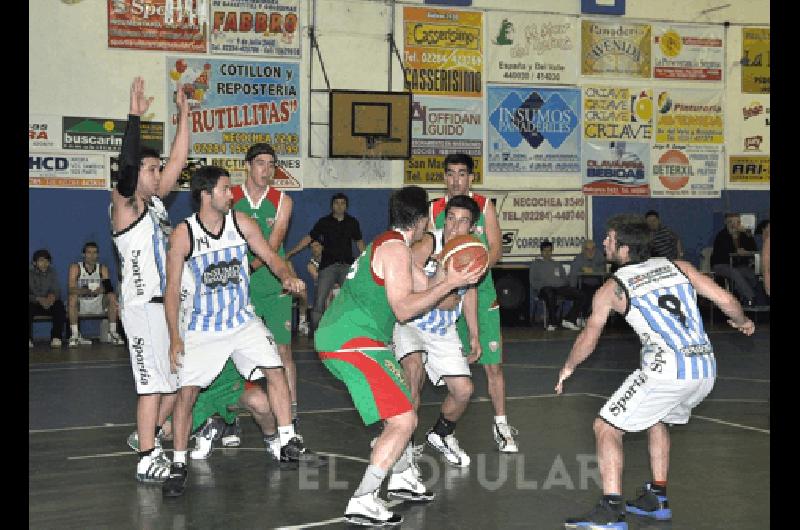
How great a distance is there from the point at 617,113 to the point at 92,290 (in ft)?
39.5

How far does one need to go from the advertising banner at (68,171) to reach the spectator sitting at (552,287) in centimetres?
856

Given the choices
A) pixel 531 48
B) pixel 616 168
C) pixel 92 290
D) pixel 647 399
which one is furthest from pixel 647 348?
pixel 616 168

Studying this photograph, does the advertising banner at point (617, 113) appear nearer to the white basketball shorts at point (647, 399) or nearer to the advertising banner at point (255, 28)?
the advertising banner at point (255, 28)

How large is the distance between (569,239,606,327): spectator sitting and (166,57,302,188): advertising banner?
18.9 feet

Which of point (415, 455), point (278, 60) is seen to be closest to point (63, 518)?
point (415, 455)

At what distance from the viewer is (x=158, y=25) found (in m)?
20.3

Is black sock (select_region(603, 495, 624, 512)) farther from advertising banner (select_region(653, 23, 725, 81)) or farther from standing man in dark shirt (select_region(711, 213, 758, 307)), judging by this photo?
advertising banner (select_region(653, 23, 725, 81))

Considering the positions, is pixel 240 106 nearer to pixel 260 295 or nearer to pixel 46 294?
pixel 46 294

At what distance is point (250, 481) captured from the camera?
8391mm

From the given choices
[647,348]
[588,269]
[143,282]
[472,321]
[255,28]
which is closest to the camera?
[647,348]

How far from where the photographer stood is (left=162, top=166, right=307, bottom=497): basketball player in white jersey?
8273 millimetres

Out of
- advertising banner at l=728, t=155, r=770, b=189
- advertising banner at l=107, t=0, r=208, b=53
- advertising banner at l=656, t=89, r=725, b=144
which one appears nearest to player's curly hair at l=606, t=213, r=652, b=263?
advertising banner at l=107, t=0, r=208, b=53

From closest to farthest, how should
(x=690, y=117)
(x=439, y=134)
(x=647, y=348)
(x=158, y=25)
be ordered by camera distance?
(x=647, y=348), (x=158, y=25), (x=439, y=134), (x=690, y=117)

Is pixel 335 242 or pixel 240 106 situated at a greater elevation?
pixel 240 106
